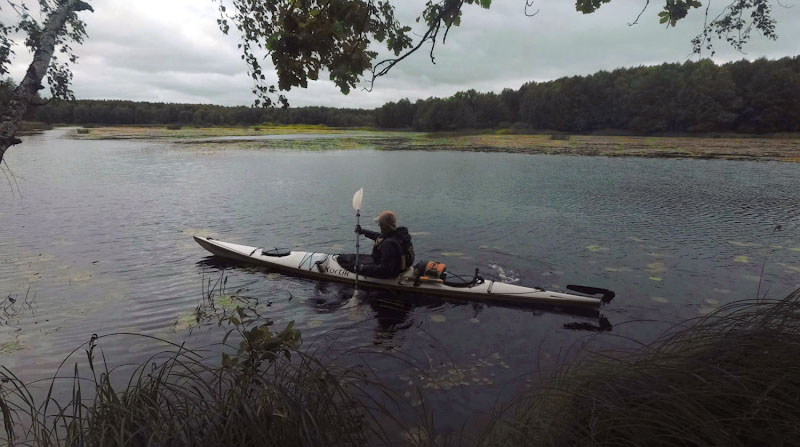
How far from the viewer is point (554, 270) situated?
9539mm

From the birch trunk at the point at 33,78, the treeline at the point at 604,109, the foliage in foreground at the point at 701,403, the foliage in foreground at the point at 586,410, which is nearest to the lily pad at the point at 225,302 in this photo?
the birch trunk at the point at 33,78

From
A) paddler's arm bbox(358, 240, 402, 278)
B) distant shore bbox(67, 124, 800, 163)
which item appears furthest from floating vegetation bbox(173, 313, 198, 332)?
distant shore bbox(67, 124, 800, 163)

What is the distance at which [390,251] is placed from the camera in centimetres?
785

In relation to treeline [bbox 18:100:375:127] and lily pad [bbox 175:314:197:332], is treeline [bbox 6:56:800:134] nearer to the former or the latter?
treeline [bbox 18:100:375:127]

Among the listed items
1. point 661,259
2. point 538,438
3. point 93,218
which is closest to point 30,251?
point 93,218

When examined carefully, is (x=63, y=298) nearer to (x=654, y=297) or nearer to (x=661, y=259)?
(x=654, y=297)

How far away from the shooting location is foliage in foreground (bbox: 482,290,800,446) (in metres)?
2.38

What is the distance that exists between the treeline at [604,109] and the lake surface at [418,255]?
12699mm

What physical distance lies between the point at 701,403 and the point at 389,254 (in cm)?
561

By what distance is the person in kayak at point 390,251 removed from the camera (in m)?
7.75

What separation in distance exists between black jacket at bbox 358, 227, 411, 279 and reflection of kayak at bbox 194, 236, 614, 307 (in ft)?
0.69

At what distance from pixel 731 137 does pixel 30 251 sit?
71.6 meters

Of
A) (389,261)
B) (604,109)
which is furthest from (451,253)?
(604,109)

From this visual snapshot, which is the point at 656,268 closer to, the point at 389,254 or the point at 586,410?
the point at 389,254
